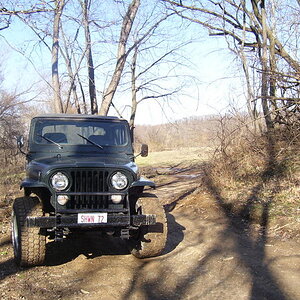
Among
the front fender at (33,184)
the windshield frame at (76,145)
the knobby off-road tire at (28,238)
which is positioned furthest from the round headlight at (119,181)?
the windshield frame at (76,145)

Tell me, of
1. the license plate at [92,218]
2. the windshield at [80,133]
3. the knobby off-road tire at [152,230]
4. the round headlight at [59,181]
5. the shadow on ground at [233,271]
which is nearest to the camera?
the shadow on ground at [233,271]

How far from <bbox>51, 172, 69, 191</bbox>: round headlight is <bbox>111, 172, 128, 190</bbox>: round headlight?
1.92 ft

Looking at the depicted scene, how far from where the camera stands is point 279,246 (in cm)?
598

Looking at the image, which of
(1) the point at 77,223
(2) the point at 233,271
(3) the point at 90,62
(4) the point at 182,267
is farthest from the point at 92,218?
(3) the point at 90,62

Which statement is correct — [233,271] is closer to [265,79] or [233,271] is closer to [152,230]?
[152,230]

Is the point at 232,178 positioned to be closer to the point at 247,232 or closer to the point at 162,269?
the point at 247,232

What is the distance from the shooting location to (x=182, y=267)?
5145 mm

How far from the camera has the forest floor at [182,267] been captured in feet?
14.0

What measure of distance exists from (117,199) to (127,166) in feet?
1.54

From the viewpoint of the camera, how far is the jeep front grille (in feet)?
16.1

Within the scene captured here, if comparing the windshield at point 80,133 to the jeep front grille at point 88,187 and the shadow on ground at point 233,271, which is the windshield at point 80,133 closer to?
the jeep front grille at point 88,187

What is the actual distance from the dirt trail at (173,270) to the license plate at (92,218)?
0.67m

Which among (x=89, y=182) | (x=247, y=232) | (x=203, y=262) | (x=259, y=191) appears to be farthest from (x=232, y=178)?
(x=89, y=182)

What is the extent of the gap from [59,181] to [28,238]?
2.56ft
